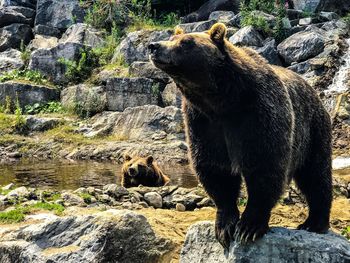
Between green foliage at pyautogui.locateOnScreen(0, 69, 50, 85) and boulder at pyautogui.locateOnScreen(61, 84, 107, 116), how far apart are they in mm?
1568

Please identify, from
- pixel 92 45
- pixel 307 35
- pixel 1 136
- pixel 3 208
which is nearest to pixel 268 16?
pixel 307 35

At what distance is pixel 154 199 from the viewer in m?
9.17

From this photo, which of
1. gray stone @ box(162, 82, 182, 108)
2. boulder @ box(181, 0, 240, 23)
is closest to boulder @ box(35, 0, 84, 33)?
boulder @ box(181, 0, 240, 23)

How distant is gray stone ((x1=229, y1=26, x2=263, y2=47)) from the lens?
65.5 feet

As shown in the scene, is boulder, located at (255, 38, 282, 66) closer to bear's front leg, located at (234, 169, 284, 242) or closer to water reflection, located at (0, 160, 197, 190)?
water reflection, located at (0, 160, 197, 190)

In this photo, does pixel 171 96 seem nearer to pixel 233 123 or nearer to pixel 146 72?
pixel 146 72

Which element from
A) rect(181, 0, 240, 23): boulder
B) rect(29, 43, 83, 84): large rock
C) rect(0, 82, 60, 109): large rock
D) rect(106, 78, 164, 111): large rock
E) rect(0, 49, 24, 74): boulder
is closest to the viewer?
rect(106, 78, 164, 111): large rock

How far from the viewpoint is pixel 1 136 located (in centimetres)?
1867

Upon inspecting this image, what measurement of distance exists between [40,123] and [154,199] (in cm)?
1105

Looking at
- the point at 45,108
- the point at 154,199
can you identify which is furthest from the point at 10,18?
the point at 154,199

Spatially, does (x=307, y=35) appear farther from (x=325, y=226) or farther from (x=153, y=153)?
(x=325, y=226)

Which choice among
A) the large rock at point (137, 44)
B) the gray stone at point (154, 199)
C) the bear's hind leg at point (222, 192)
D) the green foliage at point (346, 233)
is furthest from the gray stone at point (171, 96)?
the bear's hind leg at point (222, 192)

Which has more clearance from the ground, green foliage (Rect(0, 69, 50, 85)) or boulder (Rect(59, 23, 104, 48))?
boulder (Rect(59, 23, 104, 48))

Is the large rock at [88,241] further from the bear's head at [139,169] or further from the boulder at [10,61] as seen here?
the boulder at [10,61]
